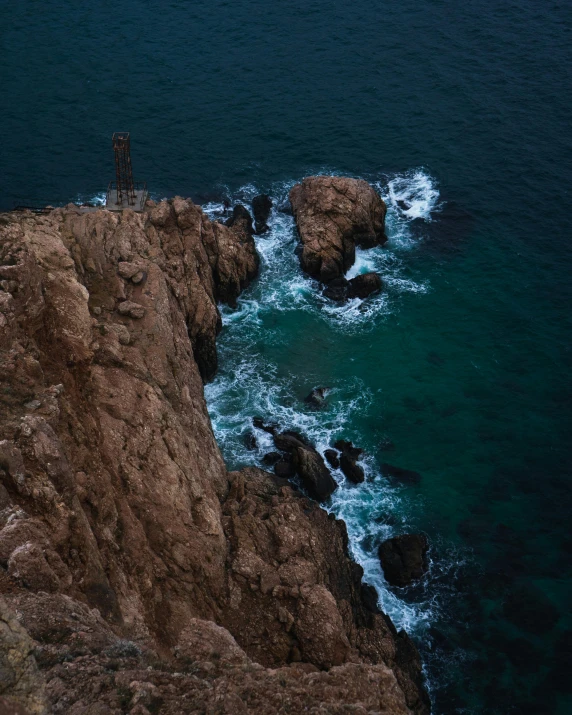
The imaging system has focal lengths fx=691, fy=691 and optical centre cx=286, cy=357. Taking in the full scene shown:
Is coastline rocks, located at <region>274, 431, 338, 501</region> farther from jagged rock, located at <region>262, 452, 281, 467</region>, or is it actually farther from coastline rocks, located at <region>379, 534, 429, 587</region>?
coastline rocks, located at <region>379, 534, 429, 587</region>

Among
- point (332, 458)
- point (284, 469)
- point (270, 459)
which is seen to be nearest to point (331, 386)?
point (332, 458)

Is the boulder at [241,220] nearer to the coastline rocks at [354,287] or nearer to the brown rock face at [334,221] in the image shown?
the brown rock face at [334,221]

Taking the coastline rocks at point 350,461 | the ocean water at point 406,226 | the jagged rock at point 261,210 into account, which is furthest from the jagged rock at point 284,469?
the jagged rock at point 261,210

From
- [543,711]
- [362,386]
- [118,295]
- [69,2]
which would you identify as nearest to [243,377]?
[362,386]

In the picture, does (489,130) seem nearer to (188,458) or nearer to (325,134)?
(325,134)

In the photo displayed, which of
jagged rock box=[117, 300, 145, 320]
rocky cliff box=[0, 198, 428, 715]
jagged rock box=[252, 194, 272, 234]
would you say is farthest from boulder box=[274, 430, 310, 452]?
jagged rock box=[252, 194, 272, 234]
